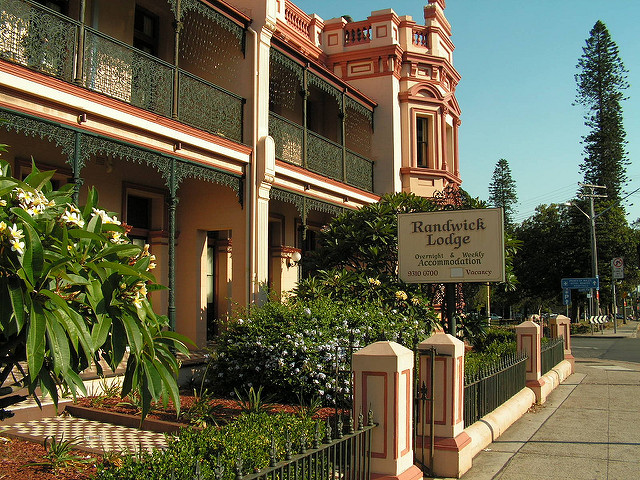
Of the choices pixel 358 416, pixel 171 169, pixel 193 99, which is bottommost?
pixel 358 416

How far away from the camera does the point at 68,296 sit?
3.02m

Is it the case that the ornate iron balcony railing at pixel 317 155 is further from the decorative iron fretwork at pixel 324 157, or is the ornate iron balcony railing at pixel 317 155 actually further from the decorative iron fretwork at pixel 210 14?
the decorative iron fretwork at pixel 210 14

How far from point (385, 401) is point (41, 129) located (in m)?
6.10

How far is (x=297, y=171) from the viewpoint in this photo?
14492 millimetres

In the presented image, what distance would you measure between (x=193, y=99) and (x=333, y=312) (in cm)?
490

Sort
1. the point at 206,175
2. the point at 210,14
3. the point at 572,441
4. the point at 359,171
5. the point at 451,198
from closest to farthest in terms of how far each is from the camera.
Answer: the point at 572,441, the point at 206,175, the point at 210,14, the point at 451,198, the point at 359,171

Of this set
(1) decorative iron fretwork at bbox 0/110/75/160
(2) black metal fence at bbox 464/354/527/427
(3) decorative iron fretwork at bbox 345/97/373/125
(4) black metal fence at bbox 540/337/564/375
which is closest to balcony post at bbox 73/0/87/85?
(1) decorative iron fretwork at bbox 0/110/75/160

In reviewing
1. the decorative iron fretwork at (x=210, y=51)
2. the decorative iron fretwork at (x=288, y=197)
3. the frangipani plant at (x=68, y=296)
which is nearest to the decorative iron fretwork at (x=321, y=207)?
the decorative iron fretwork at (x=288, y=197)

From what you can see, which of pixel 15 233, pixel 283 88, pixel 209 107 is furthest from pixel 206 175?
pixel 15 233

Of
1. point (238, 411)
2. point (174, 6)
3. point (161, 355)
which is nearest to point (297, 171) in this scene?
point (174, 6)

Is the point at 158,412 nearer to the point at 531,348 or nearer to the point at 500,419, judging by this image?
the point at 500,419

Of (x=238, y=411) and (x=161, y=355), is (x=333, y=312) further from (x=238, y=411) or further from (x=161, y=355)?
(x=161, y=355)

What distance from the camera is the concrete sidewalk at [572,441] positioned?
6.79 meters

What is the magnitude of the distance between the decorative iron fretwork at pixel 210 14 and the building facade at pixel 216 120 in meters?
0.04
